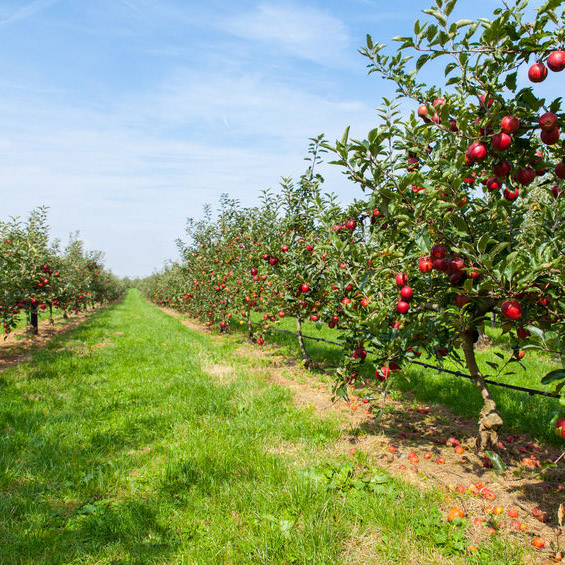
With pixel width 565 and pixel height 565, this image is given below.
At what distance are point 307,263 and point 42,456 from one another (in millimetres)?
4054

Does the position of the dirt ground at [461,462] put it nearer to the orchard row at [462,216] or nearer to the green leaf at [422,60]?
the orchard row at [462,216]

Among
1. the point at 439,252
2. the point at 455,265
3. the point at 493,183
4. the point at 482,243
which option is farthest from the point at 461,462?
the point at 493,183

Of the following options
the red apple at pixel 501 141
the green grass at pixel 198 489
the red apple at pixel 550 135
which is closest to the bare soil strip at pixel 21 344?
the green grass at pixel 198 489

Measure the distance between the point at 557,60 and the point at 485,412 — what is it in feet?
8.81

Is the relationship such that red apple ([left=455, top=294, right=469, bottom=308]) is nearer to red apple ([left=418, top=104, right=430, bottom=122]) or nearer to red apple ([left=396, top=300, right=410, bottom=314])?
red apple ([left=396, top=300, right=410, bottom=314])

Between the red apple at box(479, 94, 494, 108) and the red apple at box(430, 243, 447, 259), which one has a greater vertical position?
the red apple at box(479, 94, 494, 108)

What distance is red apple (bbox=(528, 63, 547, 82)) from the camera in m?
1.90

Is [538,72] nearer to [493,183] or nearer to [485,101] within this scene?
[485,101]

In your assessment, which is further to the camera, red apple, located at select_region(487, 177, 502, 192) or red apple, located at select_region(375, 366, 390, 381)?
red apple, located at select_region(375, 366, 390, 381)

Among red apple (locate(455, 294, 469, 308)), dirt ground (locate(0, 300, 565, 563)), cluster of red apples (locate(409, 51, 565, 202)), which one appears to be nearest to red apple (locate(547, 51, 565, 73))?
cluster of red apples (locate(409, 51, 565, 202))

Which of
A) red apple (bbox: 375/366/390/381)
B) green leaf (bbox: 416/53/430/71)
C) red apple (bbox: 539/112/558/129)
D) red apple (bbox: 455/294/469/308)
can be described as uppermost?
green leaf (bbox: 416/53/430/71)

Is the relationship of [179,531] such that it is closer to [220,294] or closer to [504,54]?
[504,54]

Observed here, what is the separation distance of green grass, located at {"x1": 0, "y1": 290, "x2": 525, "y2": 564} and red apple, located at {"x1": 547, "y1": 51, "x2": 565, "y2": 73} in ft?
8.79

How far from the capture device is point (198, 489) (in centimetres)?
282
